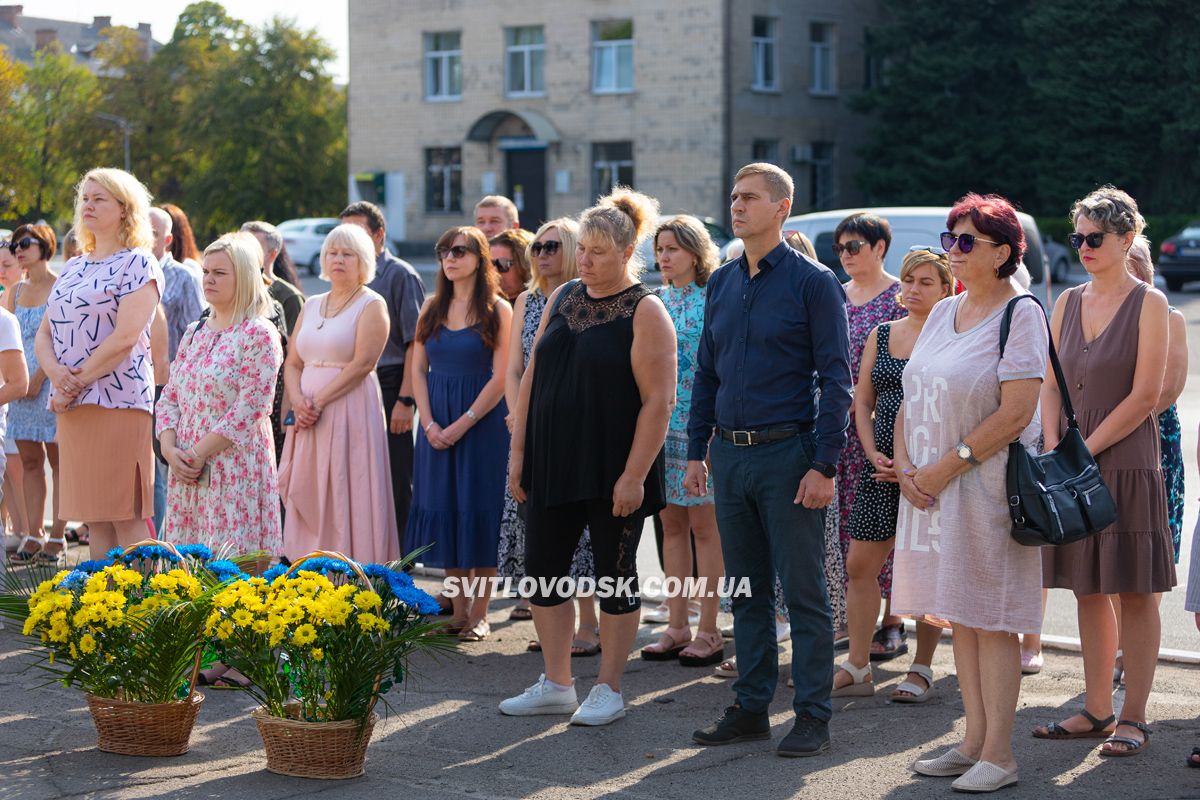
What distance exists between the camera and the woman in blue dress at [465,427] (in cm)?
→ 777

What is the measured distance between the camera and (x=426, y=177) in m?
47.3

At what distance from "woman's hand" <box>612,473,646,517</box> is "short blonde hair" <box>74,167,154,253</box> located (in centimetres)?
294

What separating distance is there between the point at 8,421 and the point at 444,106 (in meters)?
37.7

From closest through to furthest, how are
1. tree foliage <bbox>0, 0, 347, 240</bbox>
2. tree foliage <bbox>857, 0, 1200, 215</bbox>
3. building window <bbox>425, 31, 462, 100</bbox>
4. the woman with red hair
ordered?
the woman with red hair < tree foliage <bbox>857, 0, 1200, 215</bbox> < building window <bbox>425, 31, 462, 100</bbox> < tree foliage <bbox>0, 0, 347, 240</bbox>

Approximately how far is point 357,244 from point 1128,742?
14.2ft

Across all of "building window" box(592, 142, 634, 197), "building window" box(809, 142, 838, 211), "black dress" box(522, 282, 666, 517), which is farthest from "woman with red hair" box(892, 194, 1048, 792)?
"building window" box(809, 142, 838, 211)

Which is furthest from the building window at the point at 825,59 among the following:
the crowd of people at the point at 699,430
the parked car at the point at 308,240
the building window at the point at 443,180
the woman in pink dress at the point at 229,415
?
the woman in pink dress at the point at 229,415

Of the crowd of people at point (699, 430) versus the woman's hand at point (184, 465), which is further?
the woman's hand at point (184, 465)

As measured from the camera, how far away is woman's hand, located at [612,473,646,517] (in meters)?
6.20

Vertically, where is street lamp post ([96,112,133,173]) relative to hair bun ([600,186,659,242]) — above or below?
A: above

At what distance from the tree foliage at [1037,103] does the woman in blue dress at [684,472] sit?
34617 millimetres

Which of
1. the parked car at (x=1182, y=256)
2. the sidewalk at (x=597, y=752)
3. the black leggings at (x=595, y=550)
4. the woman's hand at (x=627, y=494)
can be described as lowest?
the sidewalk at (x=597, y=752)

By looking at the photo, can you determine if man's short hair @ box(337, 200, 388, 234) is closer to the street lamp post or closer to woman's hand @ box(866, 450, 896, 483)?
woman's hand @ box(866, 450, 896, 483)

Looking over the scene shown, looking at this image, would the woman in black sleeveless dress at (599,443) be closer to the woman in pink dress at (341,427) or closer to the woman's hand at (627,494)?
the woman's hand at (627,494)
